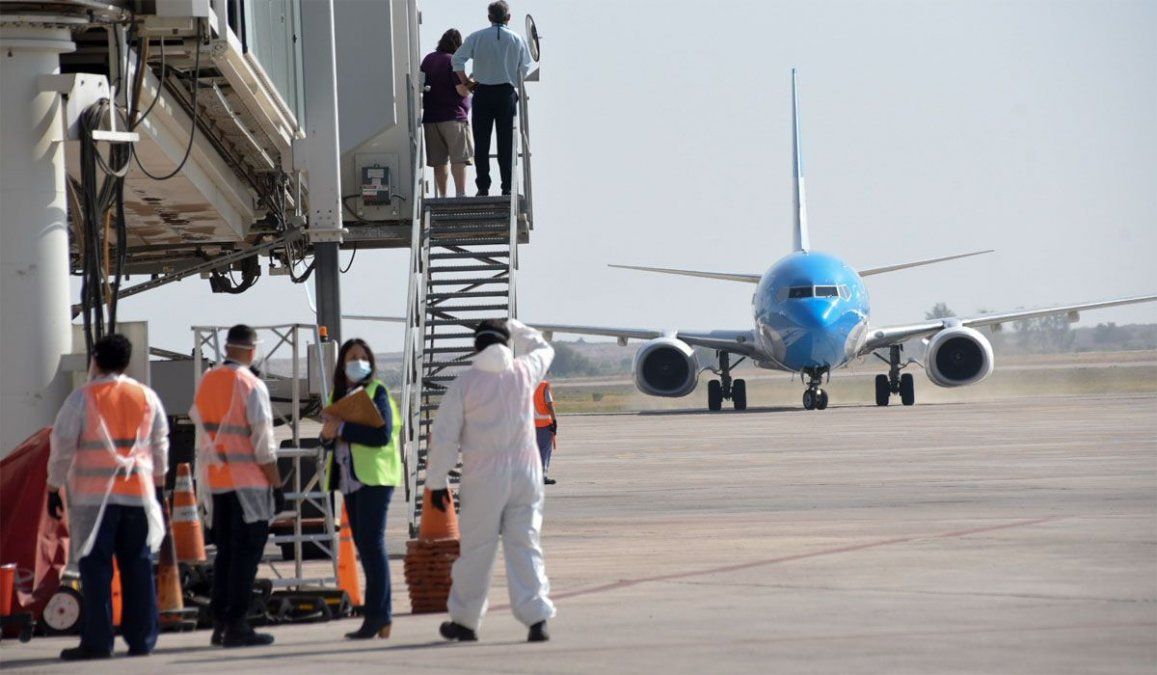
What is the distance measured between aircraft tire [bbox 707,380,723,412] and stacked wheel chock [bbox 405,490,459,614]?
31537mm

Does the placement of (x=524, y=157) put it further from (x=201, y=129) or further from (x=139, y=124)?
(x=139, y=124)

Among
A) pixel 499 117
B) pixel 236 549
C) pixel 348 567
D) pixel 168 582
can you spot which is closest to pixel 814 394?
pixel 499 117

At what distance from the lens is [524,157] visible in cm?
1756

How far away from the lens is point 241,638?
324 inches

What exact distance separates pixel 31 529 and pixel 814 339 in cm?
2752

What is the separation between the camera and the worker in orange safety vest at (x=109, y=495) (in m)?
8.00

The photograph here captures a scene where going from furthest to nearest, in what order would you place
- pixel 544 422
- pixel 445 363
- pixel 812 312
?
1. pixel 812 312
2. pixel 544 422
3. pixel 445 363

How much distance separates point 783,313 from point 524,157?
18.9 m

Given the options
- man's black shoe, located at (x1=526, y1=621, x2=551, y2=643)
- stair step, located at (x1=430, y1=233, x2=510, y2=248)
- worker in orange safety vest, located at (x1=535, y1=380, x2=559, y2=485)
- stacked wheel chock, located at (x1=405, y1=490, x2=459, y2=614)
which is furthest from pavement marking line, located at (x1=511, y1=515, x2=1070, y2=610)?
worker in orange safety vest, located at (x1=535, y1=380, x2=559, y2=485)

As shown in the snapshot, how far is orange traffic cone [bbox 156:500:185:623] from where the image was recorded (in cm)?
906

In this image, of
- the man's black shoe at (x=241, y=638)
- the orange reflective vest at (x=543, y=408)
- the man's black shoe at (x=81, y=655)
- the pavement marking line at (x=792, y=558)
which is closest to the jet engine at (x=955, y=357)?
the orange reflective vest at (x=543, y=408)

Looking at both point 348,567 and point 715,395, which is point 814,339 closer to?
point 715,395

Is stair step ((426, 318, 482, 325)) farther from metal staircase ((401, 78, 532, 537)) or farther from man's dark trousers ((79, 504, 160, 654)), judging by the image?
man's dark trousers ((79, 504, 160, 654))

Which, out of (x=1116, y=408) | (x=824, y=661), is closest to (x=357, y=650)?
(x=824, y=661)
